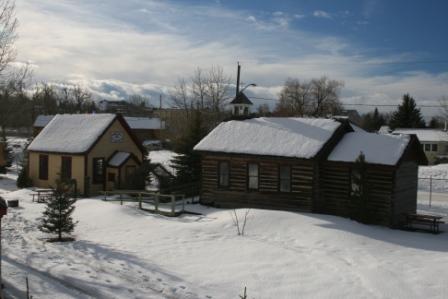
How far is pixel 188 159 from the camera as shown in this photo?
31516 millimetres

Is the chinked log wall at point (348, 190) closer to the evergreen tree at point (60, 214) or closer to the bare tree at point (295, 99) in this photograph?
the evergreen tree at point (60, 214)

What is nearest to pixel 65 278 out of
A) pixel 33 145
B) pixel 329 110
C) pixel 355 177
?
pixel 355 177

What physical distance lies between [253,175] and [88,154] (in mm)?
13275

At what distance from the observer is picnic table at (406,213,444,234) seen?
69.3 feet

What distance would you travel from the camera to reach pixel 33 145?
35.9m

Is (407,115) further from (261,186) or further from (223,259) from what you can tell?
(223,259)

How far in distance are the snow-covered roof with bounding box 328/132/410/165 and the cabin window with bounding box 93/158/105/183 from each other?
1701 cm

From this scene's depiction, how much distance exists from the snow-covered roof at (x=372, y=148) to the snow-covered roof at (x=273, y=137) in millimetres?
876

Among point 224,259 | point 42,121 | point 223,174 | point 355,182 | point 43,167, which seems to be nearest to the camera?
point 224,259

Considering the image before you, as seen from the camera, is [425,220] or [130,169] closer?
[425,220]

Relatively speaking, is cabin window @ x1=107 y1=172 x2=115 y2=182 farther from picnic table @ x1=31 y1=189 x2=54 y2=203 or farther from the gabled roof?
the gabled roof

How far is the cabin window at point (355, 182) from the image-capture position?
2123 centimetres

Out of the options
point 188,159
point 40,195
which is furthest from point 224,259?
point 40,195

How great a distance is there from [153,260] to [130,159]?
63.3 feet
